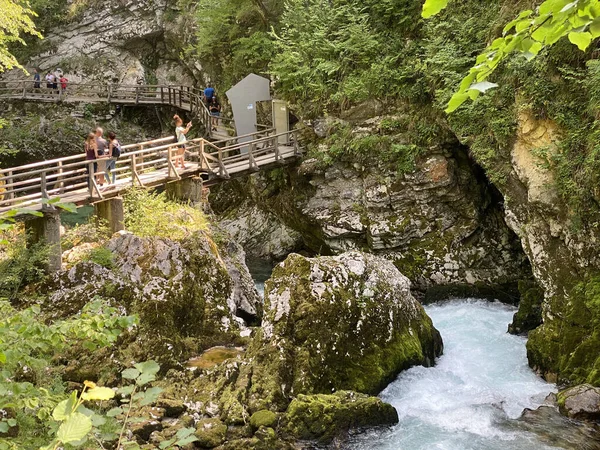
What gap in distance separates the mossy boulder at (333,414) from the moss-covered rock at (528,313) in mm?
4888

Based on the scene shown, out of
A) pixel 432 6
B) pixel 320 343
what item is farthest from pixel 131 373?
pixel 320 343

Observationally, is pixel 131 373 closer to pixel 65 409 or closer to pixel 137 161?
pixel 65 409

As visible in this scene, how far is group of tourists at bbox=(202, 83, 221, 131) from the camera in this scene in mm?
22169

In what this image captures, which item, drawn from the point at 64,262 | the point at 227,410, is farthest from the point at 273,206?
the point at 227,410

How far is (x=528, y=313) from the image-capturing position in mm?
12617

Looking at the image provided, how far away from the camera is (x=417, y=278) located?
15422 millimetres

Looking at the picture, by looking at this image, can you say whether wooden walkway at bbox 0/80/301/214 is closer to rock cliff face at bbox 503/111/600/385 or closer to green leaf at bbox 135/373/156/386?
green leaf at bbox 135/373/156/386

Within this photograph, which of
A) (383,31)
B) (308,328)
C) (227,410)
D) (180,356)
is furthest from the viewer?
(383,31)

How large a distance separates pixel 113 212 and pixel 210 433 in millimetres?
6222

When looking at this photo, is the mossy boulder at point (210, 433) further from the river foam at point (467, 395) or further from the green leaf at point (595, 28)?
the green leaf at point (595, 28)

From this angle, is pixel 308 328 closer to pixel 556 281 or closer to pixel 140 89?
pixel 556 281

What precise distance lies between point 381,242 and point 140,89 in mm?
17180

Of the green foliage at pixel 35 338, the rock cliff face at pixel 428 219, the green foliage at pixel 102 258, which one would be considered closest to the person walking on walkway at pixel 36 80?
the rock cliff face at pixel 428 219

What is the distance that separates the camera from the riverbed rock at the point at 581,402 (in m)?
8.69
